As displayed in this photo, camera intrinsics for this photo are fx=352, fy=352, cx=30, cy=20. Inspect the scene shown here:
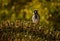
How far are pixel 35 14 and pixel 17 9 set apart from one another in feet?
22.9

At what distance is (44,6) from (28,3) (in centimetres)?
152

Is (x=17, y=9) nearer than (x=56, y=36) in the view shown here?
No

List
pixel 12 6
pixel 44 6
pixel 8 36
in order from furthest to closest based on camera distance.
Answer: pixel 12 6 < pixel 44 6 < pixel 8 36

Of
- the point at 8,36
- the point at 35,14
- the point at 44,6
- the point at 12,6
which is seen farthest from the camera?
the point at 12,6

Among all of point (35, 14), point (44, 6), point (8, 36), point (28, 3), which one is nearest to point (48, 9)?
point (44, 6)

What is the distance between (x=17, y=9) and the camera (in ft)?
68.4

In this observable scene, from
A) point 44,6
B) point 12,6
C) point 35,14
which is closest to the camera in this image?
point 35,14

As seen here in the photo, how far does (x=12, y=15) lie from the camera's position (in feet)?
68.0

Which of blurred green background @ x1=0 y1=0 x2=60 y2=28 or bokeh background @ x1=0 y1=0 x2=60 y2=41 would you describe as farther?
blurred green background @ x1=0 y1=0 x2=60 y2=28

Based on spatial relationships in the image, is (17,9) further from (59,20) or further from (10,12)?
(59,20)

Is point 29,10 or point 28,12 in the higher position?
point 29,10

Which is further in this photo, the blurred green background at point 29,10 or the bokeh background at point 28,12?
the blurred green background at point 29,10

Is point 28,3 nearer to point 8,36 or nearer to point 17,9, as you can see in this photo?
point 17,9

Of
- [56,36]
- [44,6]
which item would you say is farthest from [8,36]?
[44,6]
